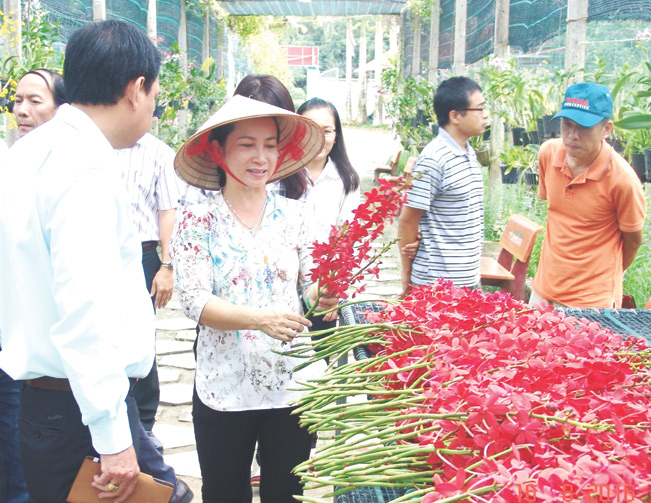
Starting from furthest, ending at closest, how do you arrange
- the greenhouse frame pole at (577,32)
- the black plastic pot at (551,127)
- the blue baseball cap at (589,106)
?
the black plastic pot at (551,127) < the greenhouse frame pole at (577,32) < the blue baseball cap at (589,106)

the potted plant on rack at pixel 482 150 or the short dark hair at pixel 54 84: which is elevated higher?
the short dark hair at pixel 54 84

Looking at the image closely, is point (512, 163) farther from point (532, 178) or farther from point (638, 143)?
point (638, 143)

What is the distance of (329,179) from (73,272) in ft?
6.95

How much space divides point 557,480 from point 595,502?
0.19ft

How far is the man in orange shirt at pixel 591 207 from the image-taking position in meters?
3.19

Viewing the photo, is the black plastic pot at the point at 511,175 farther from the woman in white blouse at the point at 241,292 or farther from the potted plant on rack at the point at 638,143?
the woman in white blouse at the point at 241,292

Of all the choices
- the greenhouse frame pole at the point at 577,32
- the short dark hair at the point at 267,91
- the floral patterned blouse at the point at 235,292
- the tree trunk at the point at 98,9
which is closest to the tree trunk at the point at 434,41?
the greenhouse frame pole at the point at 577,32

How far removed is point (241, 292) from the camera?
7.06ft

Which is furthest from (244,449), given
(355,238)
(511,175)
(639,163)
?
(511,175)

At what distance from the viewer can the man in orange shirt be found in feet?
10.5

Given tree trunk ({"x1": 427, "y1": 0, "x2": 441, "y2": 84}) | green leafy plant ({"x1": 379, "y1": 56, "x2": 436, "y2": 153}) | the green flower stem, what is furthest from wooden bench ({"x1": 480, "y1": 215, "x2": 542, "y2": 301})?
tree trunk ({"x1": 427, "y1": 0, "x2": 441, "y2": 84})

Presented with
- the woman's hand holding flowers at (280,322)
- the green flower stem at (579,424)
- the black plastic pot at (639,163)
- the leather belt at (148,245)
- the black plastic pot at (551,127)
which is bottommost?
the leather belt at (148,245)

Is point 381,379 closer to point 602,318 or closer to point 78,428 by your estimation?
point 78,428

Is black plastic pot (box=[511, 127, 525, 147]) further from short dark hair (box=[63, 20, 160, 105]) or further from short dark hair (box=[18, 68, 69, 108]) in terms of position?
short dark hair (box=[63, 20, 160, 105])
